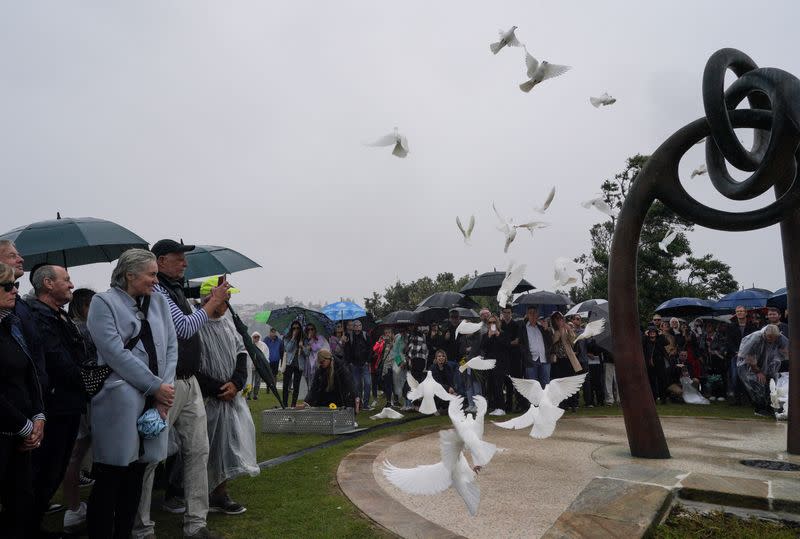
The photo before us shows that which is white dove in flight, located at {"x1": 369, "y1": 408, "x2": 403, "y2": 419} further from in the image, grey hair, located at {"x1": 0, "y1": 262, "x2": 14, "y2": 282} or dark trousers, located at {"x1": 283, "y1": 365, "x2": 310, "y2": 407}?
grey hair, located at {"x1": 0, "y1": 262, "x2": 14, "y2": 282}

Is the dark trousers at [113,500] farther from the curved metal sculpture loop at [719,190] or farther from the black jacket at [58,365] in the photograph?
the curved metal sculpture loop at [719,190]

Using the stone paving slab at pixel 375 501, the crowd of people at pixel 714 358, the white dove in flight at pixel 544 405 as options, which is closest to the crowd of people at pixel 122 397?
the stone paving slab at pixel 375 501

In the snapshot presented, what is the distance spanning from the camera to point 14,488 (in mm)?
3424

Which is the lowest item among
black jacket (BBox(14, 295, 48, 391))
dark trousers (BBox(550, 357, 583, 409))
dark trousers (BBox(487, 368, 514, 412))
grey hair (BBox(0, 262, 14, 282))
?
dark trousers (BBox(487, 368, 514, 412))

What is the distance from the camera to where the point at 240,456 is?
15.5ft

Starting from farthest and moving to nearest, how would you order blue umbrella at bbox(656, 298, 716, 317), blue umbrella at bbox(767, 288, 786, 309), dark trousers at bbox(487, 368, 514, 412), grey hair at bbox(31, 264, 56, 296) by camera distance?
1. blue umbrella at bbox(656, 298, 716, 317)
2. blue umbrella at bbox(767, 288, 786, 309)
3. dark trousers at bbox(487, 368, 514, 412)
4. grey hair at bbox(31, 264, 56, 296)

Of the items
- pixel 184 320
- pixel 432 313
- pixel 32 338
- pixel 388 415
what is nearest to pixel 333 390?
pixel 388 415

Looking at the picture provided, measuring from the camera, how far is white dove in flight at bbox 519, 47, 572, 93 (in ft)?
16.6

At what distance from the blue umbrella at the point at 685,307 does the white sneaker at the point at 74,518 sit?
1621 centimetres

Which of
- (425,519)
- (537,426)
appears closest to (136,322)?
(425,519)

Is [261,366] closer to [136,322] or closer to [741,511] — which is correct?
[136,322]

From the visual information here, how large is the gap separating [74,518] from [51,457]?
0.85 meters

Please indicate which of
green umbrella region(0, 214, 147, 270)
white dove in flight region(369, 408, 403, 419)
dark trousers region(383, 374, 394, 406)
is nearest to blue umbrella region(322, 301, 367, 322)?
dark trousers region(383, 374, 394, 406)

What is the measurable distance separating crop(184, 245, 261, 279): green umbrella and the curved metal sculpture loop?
4781 mm
